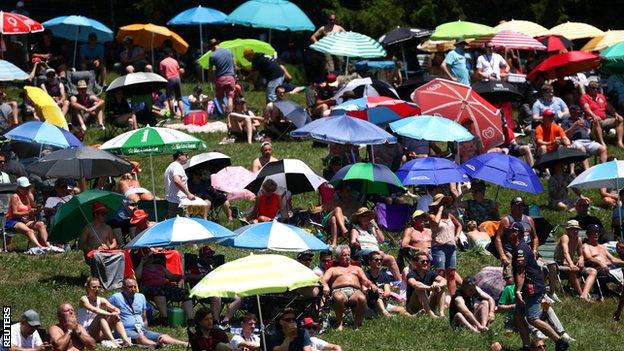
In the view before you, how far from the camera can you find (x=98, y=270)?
23422 mm

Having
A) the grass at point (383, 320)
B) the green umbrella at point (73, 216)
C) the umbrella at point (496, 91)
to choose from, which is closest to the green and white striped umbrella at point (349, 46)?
the umbrella at point (496, 91)

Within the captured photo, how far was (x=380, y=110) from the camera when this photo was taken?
29531 millimetres

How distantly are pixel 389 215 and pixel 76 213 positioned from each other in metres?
4.89

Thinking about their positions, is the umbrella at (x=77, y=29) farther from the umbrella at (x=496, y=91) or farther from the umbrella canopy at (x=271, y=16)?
the umbrella at (x=496, y=91)

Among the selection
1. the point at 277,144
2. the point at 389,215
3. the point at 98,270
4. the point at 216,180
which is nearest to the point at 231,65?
the point at 277,144

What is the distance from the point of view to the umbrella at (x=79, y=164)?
25656 millimetres

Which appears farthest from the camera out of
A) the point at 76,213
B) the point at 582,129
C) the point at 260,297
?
the point at 582,129

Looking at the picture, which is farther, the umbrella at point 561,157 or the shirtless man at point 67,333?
the umbrella at point 561,157

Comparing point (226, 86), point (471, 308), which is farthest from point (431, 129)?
point (226, 86)

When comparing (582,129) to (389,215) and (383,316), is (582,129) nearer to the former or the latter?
(389,215)

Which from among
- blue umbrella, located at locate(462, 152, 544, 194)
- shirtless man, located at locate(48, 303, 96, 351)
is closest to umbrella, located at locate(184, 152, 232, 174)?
blue umbrella, located at locate(462, 152, 544, 194)

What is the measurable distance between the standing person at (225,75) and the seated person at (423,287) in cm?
1068

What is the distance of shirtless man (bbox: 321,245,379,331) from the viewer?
74.1ft

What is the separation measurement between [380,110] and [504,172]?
3047mm
